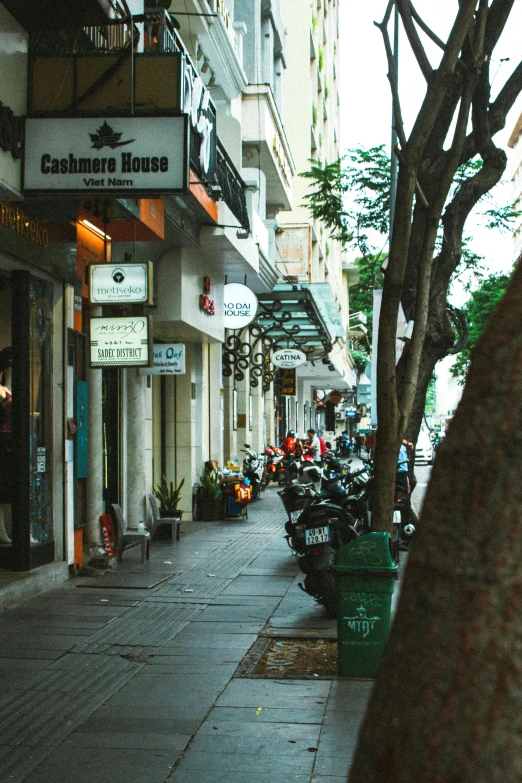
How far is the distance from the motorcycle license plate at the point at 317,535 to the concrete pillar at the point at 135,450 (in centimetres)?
516

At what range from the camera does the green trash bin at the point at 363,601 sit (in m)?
7.02

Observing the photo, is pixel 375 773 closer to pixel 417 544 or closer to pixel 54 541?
pixel 417 544

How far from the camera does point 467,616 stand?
160cm

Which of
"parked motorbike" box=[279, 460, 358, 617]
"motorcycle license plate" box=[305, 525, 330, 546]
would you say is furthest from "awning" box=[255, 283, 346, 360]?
"motorcycle license plate" box=[305, 525, 330, 546]

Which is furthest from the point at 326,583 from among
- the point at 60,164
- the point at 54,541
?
the point at 60,164

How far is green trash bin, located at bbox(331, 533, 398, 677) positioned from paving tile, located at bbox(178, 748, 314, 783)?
1.76 meters

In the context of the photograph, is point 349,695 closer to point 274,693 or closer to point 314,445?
point 274,693

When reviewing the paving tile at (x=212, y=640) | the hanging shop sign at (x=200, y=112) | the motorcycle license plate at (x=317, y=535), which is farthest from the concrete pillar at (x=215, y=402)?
the paving tile at (x=212, y=640)

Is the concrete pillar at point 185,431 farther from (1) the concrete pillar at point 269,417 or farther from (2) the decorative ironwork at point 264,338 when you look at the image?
(1) the concrete pillar at point 269,417

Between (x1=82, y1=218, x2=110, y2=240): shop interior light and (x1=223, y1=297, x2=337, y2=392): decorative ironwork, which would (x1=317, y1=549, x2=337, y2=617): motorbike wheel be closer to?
(x1=82, y1=218, x2=110, y2=240): shop interior light

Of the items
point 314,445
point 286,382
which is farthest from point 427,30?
point 286,382

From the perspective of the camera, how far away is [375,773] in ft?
5.38

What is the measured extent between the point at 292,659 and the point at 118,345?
A: 5.01 metres

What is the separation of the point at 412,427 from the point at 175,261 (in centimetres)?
577
